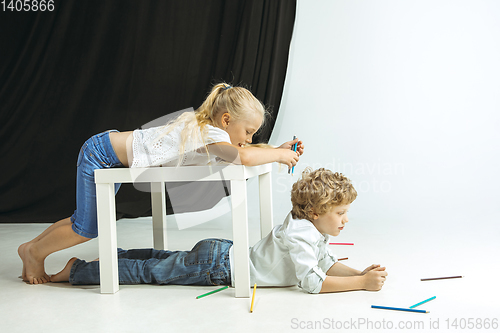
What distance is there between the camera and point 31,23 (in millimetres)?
2785

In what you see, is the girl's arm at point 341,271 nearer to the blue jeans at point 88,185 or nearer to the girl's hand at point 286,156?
the girl's hand at point 286,156

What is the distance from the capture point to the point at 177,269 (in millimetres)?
1307

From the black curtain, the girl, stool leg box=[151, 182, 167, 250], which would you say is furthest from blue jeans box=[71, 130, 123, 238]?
the black curtain

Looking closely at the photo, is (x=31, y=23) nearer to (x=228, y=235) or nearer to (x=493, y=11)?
(x=228, y=235)

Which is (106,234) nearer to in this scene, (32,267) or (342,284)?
(32,267)

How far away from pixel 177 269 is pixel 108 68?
6.01 ft

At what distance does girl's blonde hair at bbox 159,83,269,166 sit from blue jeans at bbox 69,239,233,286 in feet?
1.02

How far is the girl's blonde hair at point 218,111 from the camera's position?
1.33 m

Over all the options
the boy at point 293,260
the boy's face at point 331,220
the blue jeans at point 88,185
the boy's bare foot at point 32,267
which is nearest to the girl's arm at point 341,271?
the boy at point 293,260

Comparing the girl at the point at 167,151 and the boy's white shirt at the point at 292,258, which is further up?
the girl at the point at 167,151

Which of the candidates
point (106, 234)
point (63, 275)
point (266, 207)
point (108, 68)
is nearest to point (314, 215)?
point (266, 207)

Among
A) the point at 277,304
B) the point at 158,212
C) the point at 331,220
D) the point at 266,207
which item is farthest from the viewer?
the point at 158,212

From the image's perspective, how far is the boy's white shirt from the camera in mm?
1181

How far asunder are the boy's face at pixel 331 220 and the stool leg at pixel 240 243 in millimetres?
204
